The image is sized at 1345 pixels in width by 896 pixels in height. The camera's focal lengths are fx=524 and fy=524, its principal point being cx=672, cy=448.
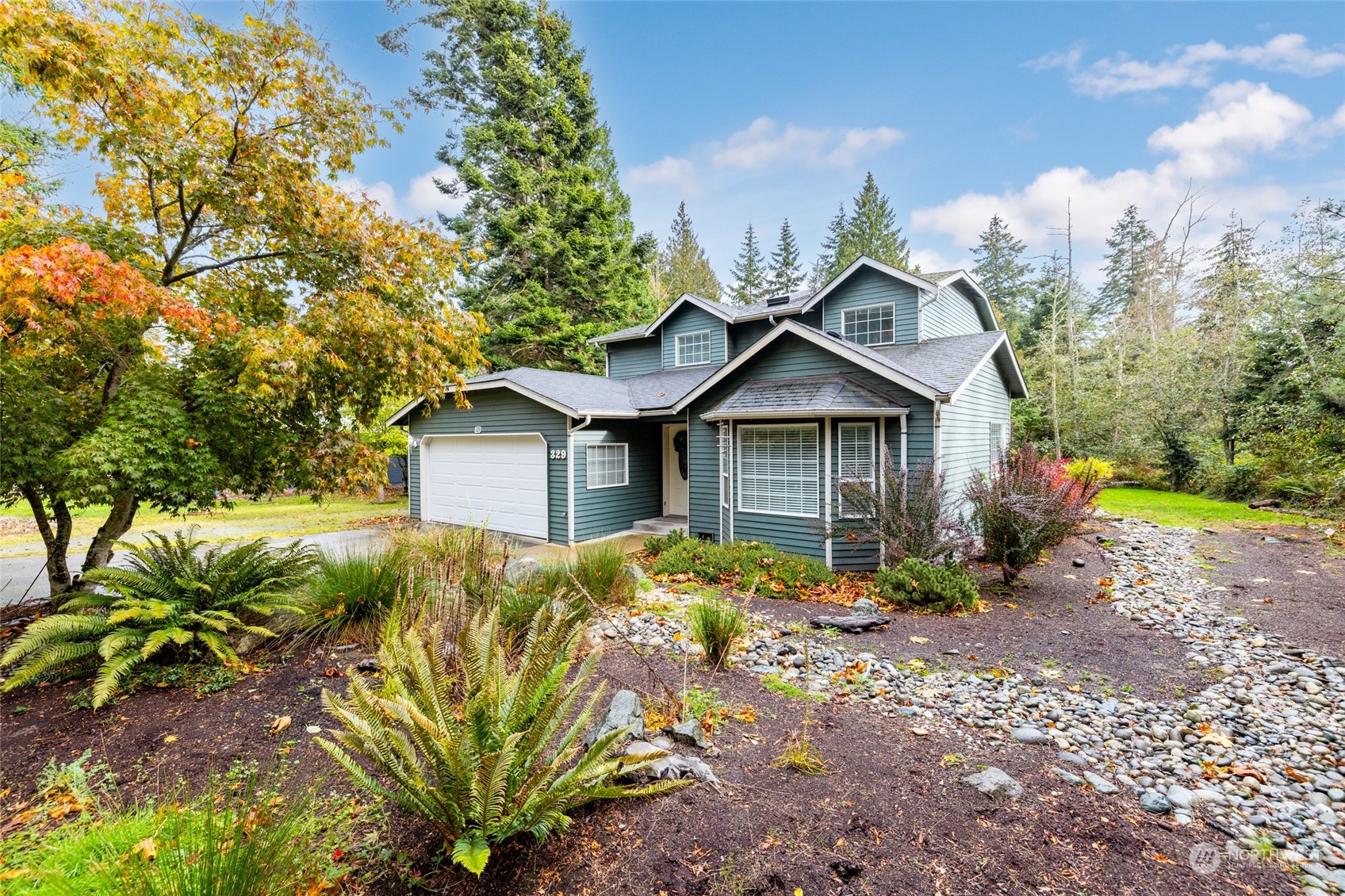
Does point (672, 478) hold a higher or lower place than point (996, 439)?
lower

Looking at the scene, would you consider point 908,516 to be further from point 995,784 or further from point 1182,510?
point 1182,510

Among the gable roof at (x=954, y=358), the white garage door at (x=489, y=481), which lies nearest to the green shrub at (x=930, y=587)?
the gable roof at (x=954, y=358)

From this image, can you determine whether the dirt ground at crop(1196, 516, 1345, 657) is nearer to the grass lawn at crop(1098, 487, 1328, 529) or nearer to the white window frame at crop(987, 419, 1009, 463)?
the grass lawn at crop(1098, 487, 1328, 529)

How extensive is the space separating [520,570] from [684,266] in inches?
1163

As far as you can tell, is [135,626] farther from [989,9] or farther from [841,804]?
[989,9]

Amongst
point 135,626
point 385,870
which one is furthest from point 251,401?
point 385,870

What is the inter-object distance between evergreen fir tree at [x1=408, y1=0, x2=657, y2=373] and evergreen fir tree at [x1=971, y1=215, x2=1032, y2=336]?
27.1m

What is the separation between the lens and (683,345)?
1484 cm

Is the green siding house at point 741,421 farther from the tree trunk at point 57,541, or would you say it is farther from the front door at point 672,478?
the tree trunk at point 57,541

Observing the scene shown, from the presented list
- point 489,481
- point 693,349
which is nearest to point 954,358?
point 693,349

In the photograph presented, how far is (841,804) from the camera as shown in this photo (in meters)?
2.72

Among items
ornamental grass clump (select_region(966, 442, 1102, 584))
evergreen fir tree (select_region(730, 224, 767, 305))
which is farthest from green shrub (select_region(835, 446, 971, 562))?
evergreen fir tree (select_region(730, 224, 767, 305))

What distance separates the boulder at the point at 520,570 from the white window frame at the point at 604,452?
12.2ft

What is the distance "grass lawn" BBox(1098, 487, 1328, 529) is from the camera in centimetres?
1177
